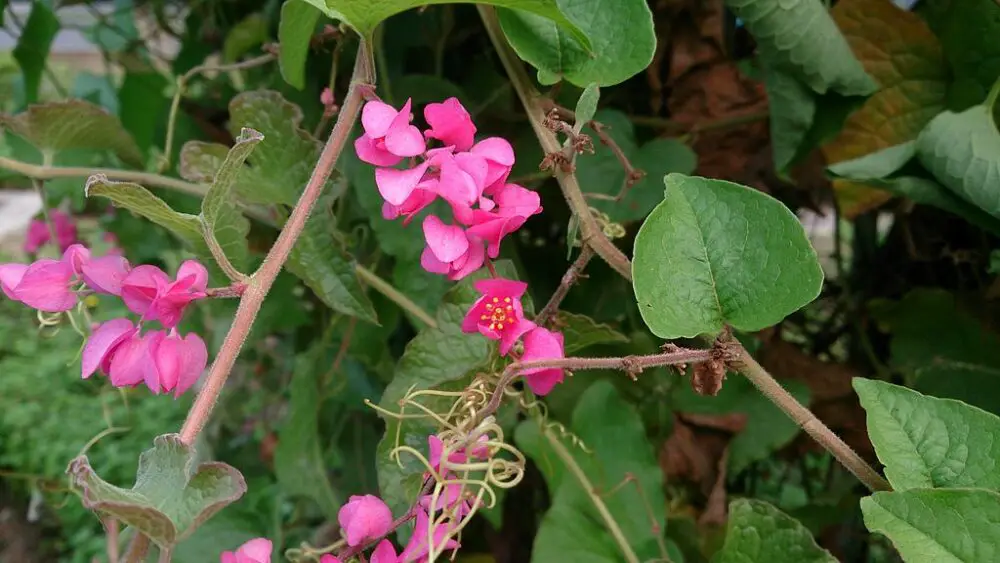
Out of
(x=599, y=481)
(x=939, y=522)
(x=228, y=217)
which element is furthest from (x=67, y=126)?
(x=939, y=522)

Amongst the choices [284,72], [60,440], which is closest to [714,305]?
[284,72]

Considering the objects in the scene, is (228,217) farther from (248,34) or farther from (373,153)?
(248,34)

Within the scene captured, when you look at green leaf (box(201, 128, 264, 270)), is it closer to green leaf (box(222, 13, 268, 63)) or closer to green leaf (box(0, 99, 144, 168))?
green leaf (box(0, 99, 144, 168))

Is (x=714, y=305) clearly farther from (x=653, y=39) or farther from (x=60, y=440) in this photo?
(x=60, y=440)

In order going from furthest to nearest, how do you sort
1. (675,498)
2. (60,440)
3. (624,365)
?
(60,440), (675,498), (624,365)

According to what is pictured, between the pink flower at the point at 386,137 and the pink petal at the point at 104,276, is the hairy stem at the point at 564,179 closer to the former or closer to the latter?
the pink flower at the point at 386,137

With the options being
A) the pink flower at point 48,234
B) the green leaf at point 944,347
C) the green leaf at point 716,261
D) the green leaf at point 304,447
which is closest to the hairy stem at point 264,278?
the green leaf at point 716,261

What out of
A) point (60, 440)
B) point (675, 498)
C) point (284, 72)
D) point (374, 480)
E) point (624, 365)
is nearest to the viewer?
point (624, 365)

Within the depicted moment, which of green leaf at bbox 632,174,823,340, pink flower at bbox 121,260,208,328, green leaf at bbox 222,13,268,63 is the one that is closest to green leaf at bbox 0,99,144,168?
green leaf at bbox 222,13,268,63
